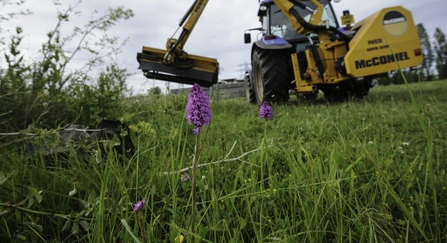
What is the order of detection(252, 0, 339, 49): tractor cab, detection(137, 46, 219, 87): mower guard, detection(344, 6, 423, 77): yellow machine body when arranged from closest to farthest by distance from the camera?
→ detection(344, 6, 423, 77): yellow machine body
detection(137, 46, 219, 87): mower guard
detection(252, 0, 339, 49): tractor cab

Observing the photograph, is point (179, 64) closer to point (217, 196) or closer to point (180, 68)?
point (180, 68)

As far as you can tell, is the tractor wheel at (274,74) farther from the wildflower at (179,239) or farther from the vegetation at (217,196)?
the wildflower at (179,239)

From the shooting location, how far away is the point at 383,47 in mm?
4055

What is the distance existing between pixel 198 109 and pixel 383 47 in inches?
169

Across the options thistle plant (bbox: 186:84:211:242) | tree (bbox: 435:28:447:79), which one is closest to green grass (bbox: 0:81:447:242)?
thistle plant (bbox: 186:84:211:242)

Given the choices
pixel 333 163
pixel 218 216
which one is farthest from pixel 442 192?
pixel 218 216

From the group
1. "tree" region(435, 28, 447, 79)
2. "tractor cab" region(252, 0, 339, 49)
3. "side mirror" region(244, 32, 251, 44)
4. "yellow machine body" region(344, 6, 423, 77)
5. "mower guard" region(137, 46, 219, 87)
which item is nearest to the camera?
"yellow machine body" region(344, 6, 423, 77)

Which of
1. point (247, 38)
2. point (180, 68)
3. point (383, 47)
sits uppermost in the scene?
point (247, 38)

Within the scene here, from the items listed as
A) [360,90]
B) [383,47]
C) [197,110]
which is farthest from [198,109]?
[360,90]

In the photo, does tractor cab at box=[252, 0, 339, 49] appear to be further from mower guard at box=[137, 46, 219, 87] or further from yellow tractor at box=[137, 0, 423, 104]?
mower guard at box=[137, 46, 219, 87]

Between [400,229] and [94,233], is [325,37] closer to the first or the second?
[400,229]

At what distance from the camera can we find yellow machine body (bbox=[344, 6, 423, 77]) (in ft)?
13.0

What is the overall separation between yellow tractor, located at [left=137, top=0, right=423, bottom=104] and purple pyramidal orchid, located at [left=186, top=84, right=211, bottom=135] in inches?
150

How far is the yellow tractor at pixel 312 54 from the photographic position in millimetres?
4012
